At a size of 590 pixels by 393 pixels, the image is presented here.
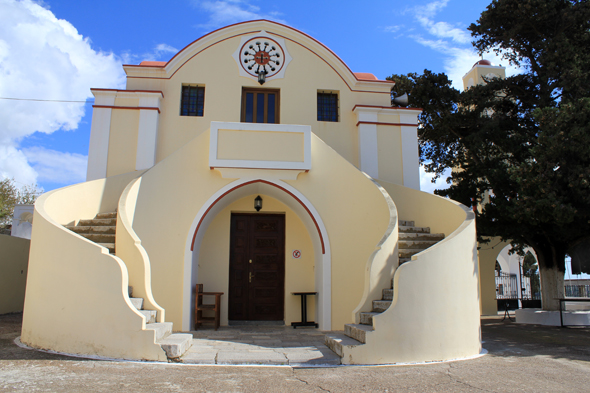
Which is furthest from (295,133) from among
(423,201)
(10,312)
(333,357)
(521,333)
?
(10,312)

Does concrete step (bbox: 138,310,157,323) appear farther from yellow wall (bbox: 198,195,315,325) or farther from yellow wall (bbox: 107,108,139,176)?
yellow wall (bbox: 107,108,139,176)

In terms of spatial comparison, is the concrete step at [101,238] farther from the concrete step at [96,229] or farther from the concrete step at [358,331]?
the concrete step at [358,331]

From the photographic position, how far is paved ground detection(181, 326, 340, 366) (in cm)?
568

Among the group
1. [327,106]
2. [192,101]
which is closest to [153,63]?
[192,101]

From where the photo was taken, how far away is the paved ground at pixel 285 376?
14.8ft

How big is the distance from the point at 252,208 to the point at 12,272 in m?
6.66

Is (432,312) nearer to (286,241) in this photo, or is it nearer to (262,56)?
(286,241)

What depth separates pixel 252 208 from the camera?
1017 cm

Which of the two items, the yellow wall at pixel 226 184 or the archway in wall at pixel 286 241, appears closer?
the yellow wall at pixel 226 184

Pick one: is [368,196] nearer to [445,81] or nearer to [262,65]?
[262,65]

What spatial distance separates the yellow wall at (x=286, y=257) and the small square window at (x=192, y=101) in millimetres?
2769

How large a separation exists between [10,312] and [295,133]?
8809 mm

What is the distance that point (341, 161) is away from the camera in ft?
29.6

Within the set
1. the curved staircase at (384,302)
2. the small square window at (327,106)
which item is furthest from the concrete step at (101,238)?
the small square window at (327,106)
